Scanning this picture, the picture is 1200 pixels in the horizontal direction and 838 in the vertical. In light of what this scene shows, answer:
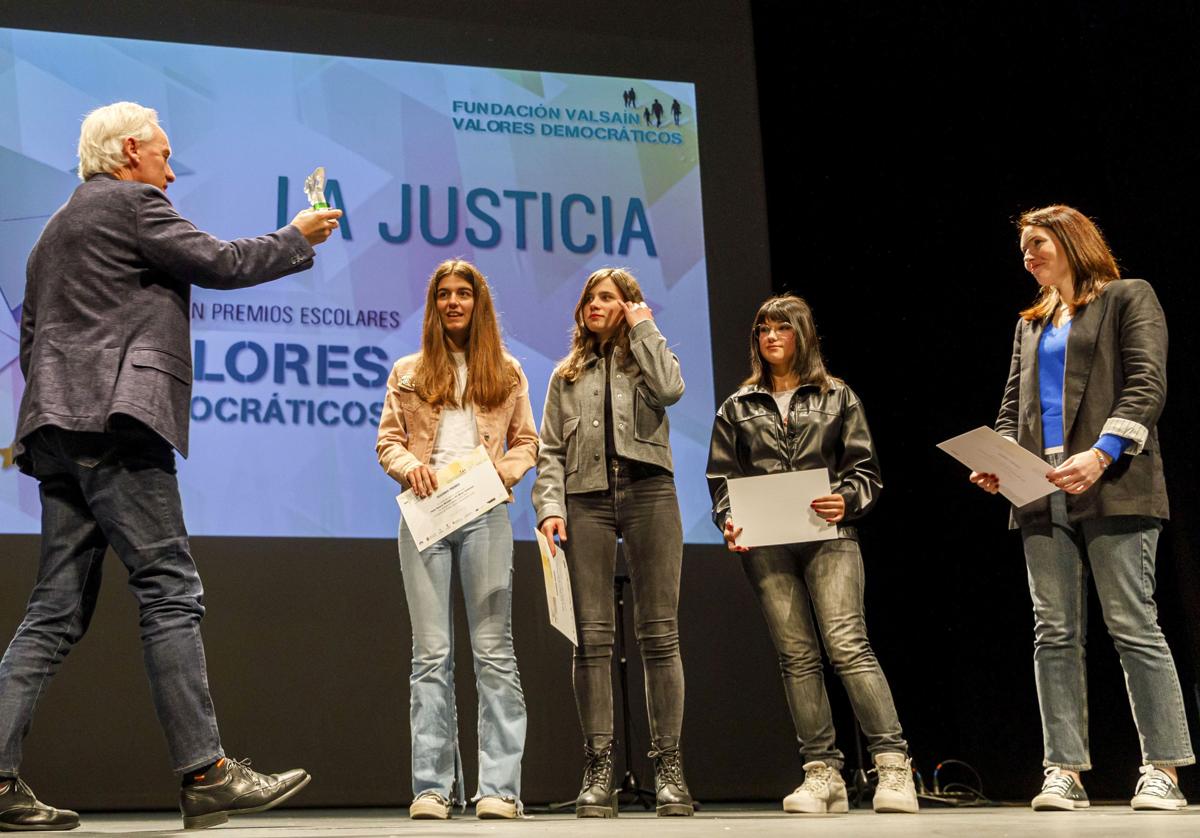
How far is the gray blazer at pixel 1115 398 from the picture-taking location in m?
2.68

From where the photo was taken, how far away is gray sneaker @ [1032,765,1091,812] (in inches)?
102

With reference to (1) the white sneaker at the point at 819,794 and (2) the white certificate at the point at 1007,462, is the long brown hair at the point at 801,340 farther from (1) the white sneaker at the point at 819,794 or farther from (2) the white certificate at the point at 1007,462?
(1) the white sneaker at the point at 819,794

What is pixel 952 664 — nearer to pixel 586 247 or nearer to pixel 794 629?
pixel 794 629

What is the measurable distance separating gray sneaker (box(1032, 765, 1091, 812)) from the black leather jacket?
757 mm

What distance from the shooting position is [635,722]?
3.97 meters

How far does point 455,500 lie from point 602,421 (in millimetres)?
467

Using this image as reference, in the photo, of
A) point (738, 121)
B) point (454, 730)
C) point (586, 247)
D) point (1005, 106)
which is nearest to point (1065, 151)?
point (1005, 106)

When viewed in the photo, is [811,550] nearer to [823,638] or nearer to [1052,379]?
[823,638]

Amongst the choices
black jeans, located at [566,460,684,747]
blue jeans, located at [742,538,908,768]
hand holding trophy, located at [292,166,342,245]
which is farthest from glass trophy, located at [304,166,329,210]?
blue jeans, located at [742,538,908,768]

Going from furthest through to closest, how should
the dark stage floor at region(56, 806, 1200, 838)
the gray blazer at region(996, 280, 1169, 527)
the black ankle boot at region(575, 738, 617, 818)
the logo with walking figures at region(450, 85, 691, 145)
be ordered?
the logo with walking figures at region(450, 85, 691, 145) → the black ankle boot at region(575, 738, 617, 818) → the gray blazer at region(996, 280, 1169, 527) → the dark stage floor at region(56, 806, 1200, 838)

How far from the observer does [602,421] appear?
3.09 meters

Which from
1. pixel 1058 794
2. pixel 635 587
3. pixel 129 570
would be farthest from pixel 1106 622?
pixel 129 570

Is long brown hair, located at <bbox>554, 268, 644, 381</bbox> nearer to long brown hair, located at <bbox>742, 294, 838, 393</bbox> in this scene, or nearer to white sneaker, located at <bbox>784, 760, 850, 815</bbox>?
long brown hair, located at <bbox>742, 294, 838, 393</bbox>

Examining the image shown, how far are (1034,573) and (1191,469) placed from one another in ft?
3.84
